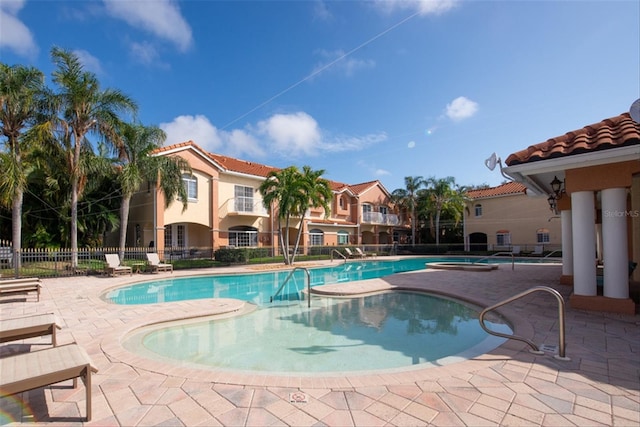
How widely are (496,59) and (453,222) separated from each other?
29.0 m

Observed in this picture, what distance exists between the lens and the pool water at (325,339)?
5293 millimetres

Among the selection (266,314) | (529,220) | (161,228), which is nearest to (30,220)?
(161,228)

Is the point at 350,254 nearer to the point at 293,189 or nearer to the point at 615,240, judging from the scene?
the point at 293,189

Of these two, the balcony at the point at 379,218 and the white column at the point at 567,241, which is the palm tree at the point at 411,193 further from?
the white column at the point at 567,241

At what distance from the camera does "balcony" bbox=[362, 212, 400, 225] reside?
36312 mm

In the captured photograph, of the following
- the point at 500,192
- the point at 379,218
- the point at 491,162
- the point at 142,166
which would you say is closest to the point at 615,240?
the point at 491,162

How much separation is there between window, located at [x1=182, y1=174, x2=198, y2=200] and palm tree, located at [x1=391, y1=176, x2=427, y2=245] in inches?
927

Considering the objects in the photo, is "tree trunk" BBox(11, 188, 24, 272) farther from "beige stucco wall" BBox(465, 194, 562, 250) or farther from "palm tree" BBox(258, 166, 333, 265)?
"beige stucco wall" BBox(465, 194, 562, 250)

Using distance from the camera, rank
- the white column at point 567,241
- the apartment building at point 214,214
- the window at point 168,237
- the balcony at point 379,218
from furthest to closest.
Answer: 1. the balcony at point 379,218
2. the window at point 168,237
3. the apartment building at point 214,214
4. the white column at point 567,241

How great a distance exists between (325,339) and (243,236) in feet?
69.0

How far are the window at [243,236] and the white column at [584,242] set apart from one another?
22258 millimetres

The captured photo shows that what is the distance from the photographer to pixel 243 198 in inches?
1014

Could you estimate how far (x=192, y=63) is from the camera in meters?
12.6

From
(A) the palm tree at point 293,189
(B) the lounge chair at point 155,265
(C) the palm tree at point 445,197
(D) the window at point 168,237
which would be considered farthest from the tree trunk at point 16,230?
(C) the palm tree at point 445,197
